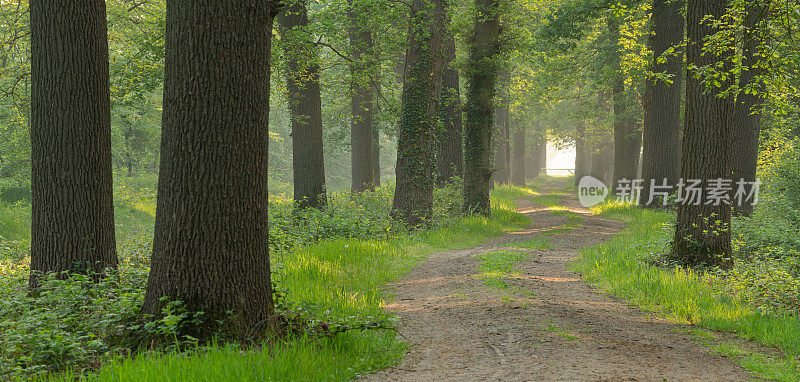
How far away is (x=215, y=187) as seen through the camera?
14.4ft

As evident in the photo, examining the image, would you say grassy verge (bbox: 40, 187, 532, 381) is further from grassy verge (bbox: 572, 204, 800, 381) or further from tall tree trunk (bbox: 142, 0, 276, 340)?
grassy verge (bbox: 572, 204, 800, 381)

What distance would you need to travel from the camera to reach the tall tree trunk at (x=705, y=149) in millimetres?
8500

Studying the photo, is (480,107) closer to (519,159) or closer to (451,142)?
(451,142)

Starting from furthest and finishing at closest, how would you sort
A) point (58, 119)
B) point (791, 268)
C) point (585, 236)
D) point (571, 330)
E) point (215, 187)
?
point (585, 236)
point (791, 268)
point (58, 119)
point (571, 330)
point (215, 187)

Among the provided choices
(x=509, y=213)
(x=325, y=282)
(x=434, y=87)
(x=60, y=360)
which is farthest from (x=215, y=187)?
(x=509, y=213)

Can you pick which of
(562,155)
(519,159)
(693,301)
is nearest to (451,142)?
(693,301)

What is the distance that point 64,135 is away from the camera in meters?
6.58

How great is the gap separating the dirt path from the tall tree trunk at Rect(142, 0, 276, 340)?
157 centimetres

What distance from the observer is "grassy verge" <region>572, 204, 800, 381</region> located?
488cm

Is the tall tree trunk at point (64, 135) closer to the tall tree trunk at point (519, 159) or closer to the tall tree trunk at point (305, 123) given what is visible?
the tall tree trunk at point (305, 123)

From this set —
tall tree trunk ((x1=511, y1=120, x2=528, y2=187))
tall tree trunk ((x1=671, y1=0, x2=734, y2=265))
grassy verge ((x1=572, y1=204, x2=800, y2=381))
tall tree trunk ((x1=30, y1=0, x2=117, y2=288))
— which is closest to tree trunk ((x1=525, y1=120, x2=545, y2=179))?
tall tree trunk ((x1=511, y1=120, x2=528, y2=187))

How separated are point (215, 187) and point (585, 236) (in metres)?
11.2

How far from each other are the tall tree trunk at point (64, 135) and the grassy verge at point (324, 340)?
2639mm

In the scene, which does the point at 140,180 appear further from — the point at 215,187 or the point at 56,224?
the point at 215,187
